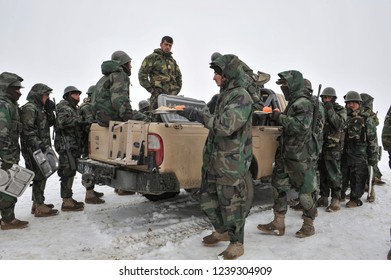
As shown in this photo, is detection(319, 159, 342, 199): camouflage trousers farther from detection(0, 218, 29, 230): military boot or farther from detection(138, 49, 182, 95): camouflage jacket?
detection(0, 218, 29, 230): military boot

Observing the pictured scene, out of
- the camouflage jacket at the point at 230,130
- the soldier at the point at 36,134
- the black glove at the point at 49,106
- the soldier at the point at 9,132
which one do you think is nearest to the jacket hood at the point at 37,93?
the soldier at the point at 36,134

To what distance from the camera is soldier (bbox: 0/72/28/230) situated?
496 centimetres

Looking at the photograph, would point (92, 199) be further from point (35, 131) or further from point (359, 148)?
point (359, 148)

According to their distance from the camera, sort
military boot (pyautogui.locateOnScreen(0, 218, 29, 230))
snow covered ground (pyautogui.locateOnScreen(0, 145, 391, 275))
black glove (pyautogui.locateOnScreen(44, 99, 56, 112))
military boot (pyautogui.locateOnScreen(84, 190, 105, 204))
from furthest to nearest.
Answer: military boot (pyautogui.locateOnScreen(84, 190, 105, 204)) → black glove (pyautogui.locateOnScreen(44, 99, 56, 112)) → military boot (pyautogui.locateOnScreen(0, 218, 29, 230)) → snow covered ground (pyautogui.locateOnScreen(0, 145, 391, 275))

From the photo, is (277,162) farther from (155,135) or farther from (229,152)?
(155,135)

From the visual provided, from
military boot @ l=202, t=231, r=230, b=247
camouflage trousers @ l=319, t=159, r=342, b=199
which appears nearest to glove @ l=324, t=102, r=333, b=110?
camouflage trousers @ l=319, t=159, r=342, b=199

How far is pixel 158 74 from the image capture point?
23.2ft

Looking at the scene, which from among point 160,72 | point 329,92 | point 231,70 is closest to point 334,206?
point 329,92

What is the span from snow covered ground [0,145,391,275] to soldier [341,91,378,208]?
1.36 ft

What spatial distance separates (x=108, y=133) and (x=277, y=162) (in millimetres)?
2394

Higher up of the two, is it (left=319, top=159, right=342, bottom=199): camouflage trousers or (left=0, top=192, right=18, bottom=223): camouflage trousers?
(left=319, top=159, right=342, bottom=199): camouflage trousers

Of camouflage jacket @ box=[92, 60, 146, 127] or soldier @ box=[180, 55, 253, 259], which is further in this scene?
camouflage jacket @ box=[92, 60, 146, 127]

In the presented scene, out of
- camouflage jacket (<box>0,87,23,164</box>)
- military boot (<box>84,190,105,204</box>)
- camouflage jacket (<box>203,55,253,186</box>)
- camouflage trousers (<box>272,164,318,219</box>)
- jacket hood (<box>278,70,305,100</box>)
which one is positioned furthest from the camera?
military boot (<box>84,190,105,204</box>)

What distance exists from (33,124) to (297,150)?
3.93 m
